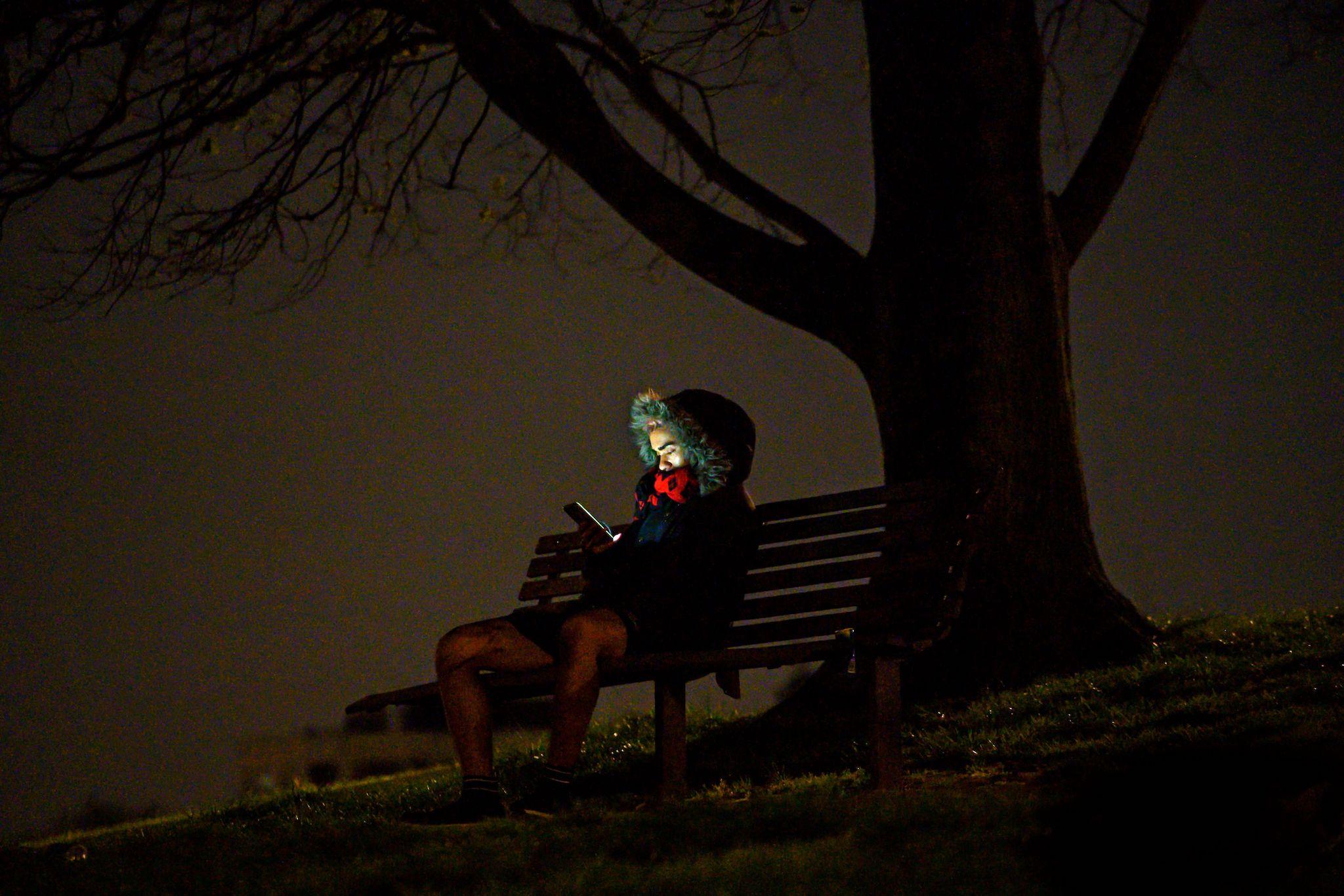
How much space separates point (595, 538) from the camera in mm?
6641

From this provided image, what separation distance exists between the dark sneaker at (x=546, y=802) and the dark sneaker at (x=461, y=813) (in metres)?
0.08

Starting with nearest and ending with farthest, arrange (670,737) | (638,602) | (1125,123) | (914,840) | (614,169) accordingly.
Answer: (914,840) < (638,602) < (670,737) < (614,169) < (1125,123)

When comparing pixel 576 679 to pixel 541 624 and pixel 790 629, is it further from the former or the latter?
pixel 790 629

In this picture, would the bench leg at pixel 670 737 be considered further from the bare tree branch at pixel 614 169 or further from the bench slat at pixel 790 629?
the bare tree branch at pixel 614 169

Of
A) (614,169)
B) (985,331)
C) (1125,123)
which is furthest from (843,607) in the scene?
(1125,123)

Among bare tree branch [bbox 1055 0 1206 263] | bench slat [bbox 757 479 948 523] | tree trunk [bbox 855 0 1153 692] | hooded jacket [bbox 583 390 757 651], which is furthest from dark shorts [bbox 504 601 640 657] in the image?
bare tree branch [bbox 1055 0 1206 263]

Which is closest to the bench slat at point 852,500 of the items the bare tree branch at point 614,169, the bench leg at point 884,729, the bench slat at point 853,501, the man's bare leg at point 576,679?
the bench slat at point 853,501

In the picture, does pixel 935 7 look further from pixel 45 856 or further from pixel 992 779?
pixel 45 856

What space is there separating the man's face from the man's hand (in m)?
0.38

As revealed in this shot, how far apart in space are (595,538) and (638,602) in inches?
18.7

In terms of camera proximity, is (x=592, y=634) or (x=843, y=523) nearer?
(x=592, y=634)

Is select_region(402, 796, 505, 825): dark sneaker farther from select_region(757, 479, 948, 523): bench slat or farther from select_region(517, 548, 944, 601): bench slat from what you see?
select_region(757, 479, 948, 523): bench slat

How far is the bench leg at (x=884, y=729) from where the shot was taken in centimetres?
586

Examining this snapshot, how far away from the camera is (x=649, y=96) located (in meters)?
11.4
